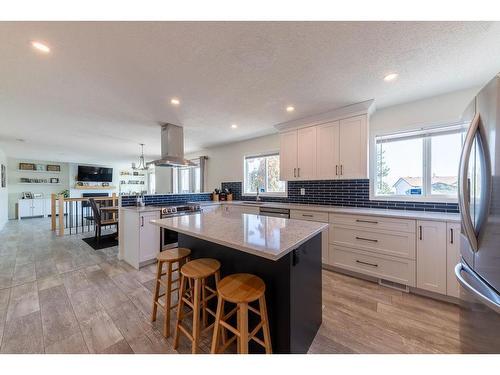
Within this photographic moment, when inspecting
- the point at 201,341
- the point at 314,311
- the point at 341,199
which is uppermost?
the point at 341,199

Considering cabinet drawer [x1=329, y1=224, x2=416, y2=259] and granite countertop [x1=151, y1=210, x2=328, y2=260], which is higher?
granite countertop [x1=151, y1=210, x2=328, y2=260]

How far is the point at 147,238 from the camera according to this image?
9.64 ft

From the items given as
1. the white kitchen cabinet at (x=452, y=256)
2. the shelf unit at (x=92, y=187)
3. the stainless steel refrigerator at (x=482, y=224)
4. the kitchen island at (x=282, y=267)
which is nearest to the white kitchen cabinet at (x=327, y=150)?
the white kitchen cabinet at (x=452, y=256)

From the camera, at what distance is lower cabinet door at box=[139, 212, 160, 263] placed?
2867 millimetres

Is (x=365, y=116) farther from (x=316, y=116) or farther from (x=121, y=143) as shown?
(x=121, y=143)

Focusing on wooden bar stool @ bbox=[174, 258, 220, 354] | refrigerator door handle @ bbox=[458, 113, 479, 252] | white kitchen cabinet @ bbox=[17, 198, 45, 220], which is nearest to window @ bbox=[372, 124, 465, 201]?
refrigerator door handle @ bbox=[458, 113, 479, 252]

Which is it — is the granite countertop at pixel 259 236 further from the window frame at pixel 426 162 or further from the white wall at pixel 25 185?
the white wall at pixel 25 185

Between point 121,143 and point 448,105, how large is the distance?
6.27 metres

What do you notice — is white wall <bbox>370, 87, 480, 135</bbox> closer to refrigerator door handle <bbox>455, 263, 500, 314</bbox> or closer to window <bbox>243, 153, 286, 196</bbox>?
window <bbox>243, 153, 286, 196</bbox>

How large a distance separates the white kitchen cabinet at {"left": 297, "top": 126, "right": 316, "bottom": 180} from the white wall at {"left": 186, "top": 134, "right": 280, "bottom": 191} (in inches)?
34.3

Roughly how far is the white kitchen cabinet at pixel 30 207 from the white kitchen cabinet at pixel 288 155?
981cm

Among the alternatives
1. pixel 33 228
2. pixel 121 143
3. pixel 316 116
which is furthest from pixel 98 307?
pixel 33 228

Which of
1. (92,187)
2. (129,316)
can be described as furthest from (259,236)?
(92,187)

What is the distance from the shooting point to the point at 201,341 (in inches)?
57.9
